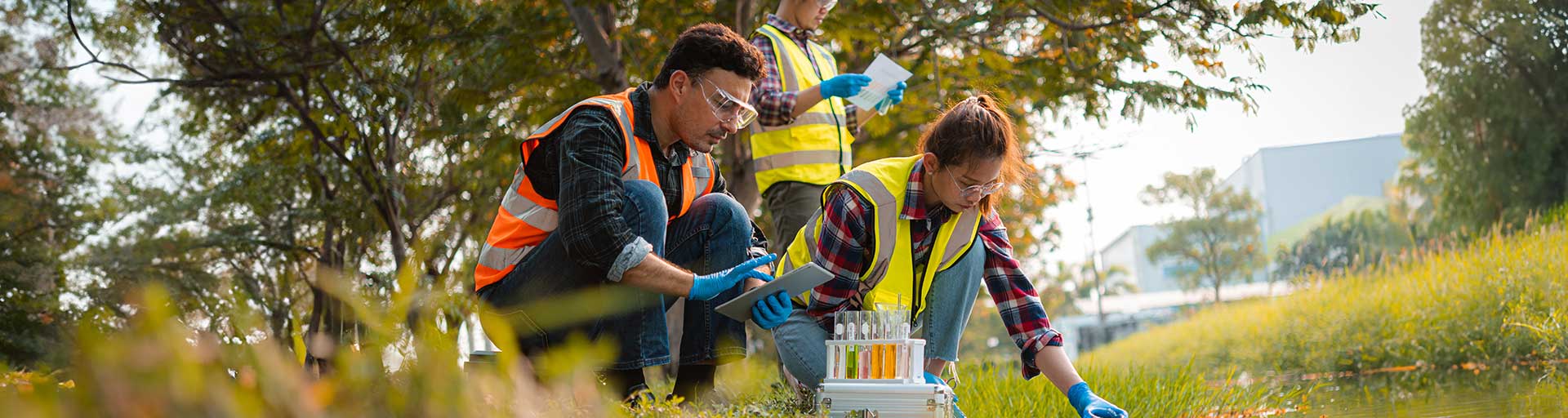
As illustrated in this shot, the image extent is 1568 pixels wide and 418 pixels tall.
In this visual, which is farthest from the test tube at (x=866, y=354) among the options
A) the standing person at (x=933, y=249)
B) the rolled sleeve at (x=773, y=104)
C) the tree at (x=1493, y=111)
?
the tree at (x=1493, y=111)

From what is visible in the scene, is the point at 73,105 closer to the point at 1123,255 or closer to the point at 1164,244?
the point at 1164,244

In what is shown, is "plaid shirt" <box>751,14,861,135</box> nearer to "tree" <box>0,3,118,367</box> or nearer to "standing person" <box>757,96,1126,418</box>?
"standing person" <box>757,96,1126,418</box>

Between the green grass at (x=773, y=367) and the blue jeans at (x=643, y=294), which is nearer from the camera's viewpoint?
the green grass at (x=773, y=367)

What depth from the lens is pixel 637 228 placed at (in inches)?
118

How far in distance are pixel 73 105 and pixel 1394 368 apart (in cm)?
1808

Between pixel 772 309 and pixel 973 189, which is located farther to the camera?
pixel 973 189

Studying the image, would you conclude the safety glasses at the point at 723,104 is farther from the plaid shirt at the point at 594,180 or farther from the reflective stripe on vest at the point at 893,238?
the reflective stripe on vest at the point at 893,238

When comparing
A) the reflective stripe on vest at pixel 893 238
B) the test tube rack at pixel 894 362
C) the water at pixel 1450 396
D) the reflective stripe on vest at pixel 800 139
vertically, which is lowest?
the water at pixel 1450 396

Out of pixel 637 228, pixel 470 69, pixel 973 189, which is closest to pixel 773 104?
pixel 973 189

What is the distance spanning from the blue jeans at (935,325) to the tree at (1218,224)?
3833 cm

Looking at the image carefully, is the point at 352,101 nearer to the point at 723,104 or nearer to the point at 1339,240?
the point at 723,104

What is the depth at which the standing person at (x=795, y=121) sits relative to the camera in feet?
14.2

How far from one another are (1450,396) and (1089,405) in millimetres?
2790

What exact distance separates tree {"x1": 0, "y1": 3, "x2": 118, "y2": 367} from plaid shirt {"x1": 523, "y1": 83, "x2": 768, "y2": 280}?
7014 millimetres
